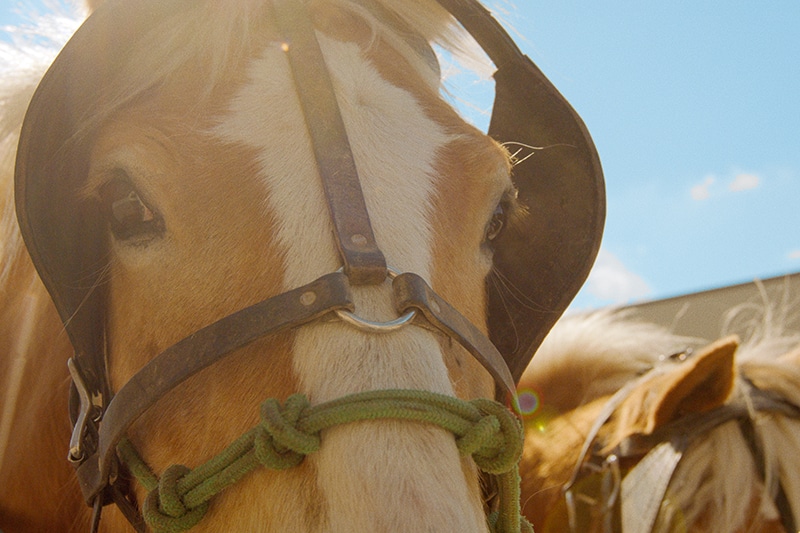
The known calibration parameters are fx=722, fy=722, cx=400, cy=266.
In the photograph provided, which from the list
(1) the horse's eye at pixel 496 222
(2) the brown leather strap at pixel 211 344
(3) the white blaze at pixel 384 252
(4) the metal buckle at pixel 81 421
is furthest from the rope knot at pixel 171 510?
(1) the horse's eye at pixel 496 222

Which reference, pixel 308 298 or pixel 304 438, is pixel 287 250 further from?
pixel 304 438

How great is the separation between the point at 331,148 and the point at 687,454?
176 centimetres

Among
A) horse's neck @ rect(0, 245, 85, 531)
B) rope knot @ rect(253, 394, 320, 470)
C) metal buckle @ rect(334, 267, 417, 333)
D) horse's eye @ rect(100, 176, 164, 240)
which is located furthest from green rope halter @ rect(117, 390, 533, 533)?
horse's neck @ rect(0, 245, 85, 531)

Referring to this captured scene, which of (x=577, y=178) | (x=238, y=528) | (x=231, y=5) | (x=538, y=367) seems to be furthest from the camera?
(x=538, y=367)

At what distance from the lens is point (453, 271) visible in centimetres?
140

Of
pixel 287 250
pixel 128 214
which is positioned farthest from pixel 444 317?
pixel 128 214

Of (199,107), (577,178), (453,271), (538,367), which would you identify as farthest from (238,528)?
(538,367)

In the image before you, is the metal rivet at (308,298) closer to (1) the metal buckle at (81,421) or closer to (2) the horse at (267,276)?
(2) the horse at (267,276)

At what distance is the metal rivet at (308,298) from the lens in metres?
1.12

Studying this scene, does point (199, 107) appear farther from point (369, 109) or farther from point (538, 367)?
point (538, 367)

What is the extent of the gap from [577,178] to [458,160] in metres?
0.53

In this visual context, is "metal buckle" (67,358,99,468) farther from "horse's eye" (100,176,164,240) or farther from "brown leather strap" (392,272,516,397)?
"brown leather strap" (392,272,516,397)

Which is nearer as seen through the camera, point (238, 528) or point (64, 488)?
point (238, 528)

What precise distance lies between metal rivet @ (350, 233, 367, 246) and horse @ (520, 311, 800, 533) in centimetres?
158
